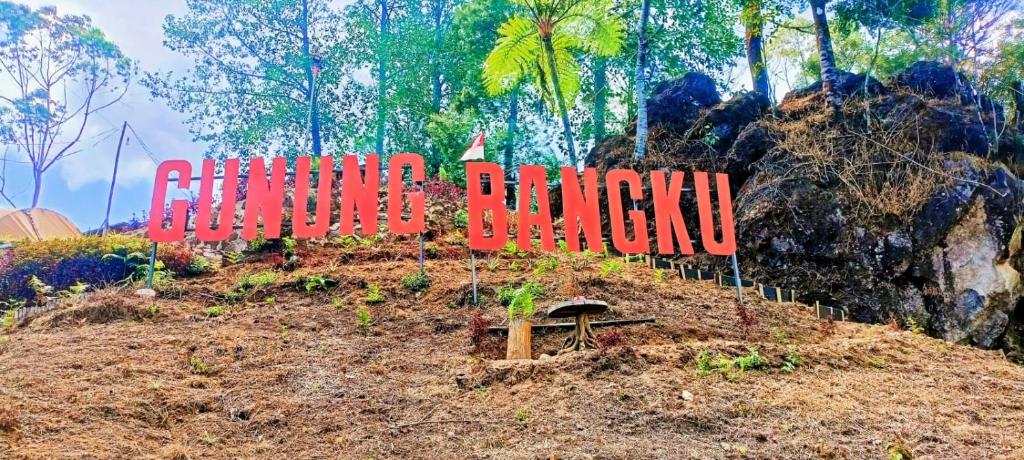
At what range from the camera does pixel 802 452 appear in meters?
4.57

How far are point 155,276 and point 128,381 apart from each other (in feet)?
15.3

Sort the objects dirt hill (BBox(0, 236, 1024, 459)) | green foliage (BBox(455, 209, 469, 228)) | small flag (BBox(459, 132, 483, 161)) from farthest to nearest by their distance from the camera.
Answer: green foliage (BBox(455, 209, 469, 228)) → small flag (BBox(459, 132, 483, 161)) → dirt hill (BBox(0, 236, 1024, 459))

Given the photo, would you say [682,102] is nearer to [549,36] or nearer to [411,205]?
[549,36]

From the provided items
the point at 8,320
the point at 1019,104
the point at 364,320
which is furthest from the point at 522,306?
the point at 1019,104

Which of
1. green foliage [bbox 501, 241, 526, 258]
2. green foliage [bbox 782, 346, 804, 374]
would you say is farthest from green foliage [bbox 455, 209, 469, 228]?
green foliage [bbox 782, 346, 804, 374]

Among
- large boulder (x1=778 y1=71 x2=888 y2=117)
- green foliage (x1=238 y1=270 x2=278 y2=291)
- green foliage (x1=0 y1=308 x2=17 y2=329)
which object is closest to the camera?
green foliage (x1=0 y1=308 x2=17 y2=329)

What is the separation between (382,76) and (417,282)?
Answer: 1587cm

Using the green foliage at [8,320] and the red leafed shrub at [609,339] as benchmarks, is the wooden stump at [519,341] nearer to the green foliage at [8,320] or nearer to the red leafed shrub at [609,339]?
the red leafed shrub at [609,339]

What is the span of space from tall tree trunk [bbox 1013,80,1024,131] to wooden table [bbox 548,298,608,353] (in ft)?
38.9

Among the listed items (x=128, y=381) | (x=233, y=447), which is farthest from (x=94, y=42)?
(x=233, y=447)

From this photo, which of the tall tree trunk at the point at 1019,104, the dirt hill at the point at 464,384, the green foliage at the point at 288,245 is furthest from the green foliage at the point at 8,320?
the tall tree trunk at the point at 1019,104

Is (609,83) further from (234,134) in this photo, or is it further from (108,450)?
(108,450)

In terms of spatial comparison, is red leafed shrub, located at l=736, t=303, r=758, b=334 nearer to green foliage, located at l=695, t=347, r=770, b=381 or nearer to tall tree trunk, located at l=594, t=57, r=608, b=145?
green foliage, located at l=695, t=347, r=770, b=381

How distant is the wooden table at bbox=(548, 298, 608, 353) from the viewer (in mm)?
6684
